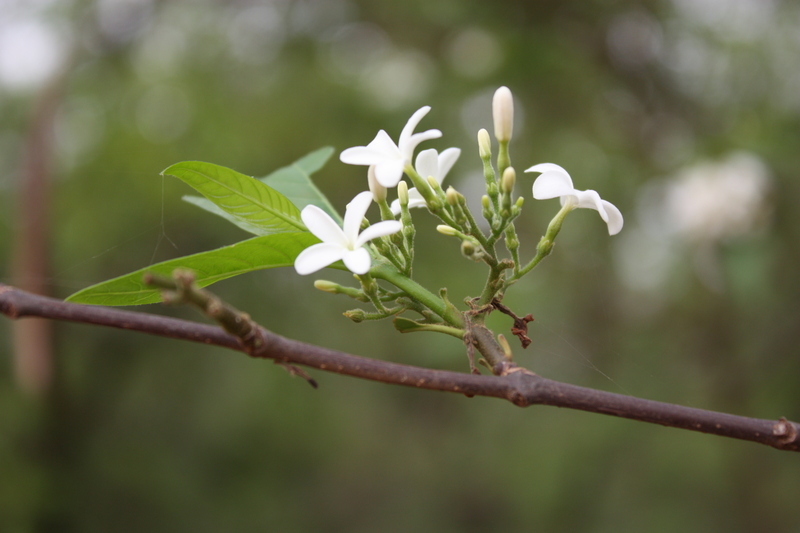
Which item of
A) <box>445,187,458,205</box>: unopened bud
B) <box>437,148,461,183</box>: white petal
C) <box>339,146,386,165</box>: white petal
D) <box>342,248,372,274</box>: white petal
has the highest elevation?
<box>437,148,461,183</box>: white petal

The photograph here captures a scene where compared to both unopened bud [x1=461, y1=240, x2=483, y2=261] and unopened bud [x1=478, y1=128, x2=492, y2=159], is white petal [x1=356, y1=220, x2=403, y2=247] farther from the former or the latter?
unopened bud [x1=478, y1=128, x2=492, y2=159]

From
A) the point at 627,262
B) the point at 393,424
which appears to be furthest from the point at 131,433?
the point at 627,262

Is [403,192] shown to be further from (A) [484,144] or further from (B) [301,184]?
(B) [301,184]

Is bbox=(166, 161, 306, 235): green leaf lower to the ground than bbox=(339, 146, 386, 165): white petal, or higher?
lower

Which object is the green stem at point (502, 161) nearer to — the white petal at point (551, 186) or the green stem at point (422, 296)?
the white petal at point (551, 186)

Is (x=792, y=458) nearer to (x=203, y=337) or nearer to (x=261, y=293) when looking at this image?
(x=261, y=293)

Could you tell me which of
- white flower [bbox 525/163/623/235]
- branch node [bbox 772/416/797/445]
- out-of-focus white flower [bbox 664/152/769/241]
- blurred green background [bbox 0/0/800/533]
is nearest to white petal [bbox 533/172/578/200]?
white flower [bbox 525/163/623/235]

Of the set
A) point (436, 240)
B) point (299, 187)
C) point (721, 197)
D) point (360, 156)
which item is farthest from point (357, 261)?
point (436, 240)
